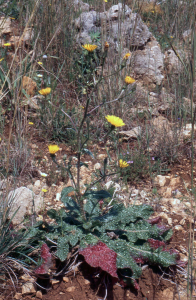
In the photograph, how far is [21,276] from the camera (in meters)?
1.40

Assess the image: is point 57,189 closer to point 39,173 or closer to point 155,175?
point 39,173

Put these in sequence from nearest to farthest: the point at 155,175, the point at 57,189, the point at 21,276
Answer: the point at 21,276 < the point at 57,189 < the point at 155,175

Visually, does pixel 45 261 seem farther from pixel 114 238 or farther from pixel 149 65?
Result: pixel 149 65

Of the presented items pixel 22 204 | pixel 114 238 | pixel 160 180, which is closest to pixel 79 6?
pixel 160 180

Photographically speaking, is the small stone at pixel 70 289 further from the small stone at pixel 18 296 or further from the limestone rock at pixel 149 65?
the limestone rock at pixel 149 65

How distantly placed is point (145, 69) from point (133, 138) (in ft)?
4.09

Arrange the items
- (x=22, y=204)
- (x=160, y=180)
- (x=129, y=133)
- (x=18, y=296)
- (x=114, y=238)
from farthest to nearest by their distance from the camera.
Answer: (x=129, y=133)
(x=160, y=180)
(x=22, y=204)
(x=114, y=238)
(x=18, y=296)

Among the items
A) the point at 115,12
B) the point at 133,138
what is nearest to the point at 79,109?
the point at 133,138

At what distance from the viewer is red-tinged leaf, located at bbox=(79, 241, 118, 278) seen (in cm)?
131

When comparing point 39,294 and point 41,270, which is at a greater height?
point 41,270

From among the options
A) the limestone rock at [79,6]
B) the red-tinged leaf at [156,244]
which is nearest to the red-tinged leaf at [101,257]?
the red-tinged leaf at [156,244]

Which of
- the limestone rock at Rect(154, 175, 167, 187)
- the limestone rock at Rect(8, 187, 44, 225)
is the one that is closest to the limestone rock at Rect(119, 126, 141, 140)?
the limestone rock at Rect(154, 175, 167, 187)

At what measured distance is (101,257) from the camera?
134 cm

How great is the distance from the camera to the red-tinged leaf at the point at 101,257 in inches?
51.6
